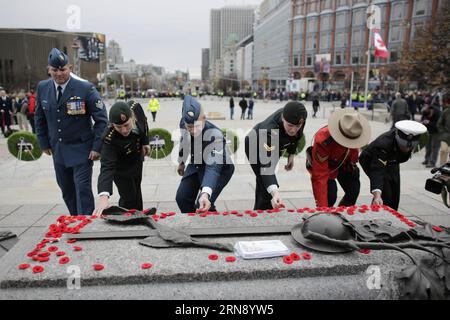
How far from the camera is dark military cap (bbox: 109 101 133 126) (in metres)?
3.43

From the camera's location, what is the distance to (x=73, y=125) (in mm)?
4230

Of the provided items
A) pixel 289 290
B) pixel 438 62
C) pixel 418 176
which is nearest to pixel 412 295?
pixel 289 290

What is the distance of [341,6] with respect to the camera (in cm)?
7225

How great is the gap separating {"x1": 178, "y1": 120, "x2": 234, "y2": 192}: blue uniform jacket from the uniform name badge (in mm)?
1145

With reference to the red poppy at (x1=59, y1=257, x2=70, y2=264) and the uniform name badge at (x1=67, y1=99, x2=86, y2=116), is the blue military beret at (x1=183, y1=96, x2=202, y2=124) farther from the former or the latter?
the red poppy at (x1=59, y1=257, x2=70, y2=264)

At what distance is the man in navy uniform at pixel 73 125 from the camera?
4.15 metres

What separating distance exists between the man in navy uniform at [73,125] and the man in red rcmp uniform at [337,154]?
7.87ft

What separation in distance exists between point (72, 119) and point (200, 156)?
155 centimetres

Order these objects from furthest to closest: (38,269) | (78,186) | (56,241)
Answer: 1. (78,186)
2. (56,241)
3. (38,269)

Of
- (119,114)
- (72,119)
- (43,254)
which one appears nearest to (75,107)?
(72,119)

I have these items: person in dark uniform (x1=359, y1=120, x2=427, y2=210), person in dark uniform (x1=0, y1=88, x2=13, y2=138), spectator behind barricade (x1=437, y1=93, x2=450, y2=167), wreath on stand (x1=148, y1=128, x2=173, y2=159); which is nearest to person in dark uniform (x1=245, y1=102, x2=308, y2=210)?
person in dark uniform (x1=359, y1=120, x2=427, y2=210)

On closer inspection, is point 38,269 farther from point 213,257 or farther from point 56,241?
point 213,257
